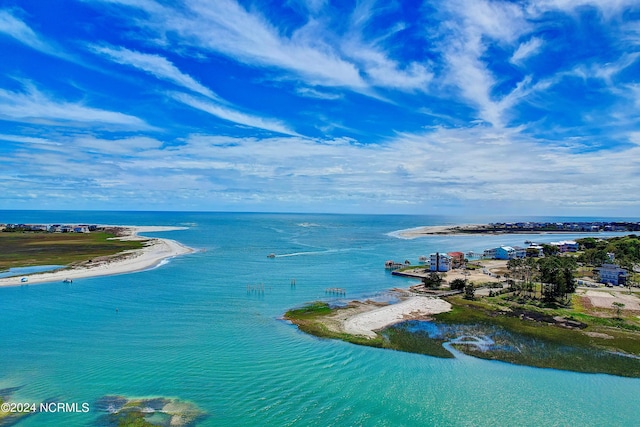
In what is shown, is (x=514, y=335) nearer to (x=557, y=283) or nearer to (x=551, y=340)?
(x=551, y=340)

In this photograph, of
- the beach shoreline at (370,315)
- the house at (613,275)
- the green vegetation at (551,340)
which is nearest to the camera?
the green vegetation at (551,340)

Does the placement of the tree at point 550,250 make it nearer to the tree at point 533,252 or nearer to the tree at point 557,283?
the tree at point 533,252


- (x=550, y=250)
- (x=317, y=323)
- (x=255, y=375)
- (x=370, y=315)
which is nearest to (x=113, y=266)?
(x=317, y=323)

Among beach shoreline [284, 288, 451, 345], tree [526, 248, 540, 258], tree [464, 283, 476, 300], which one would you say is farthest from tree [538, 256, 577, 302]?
tree [526, 248, 540, 258]

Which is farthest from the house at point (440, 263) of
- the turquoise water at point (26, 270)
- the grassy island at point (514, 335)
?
the turquoise water at point (26, 270)

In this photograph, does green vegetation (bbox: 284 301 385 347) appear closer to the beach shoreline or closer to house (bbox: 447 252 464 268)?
the beach shoreline

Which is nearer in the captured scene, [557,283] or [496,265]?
[557,283]
